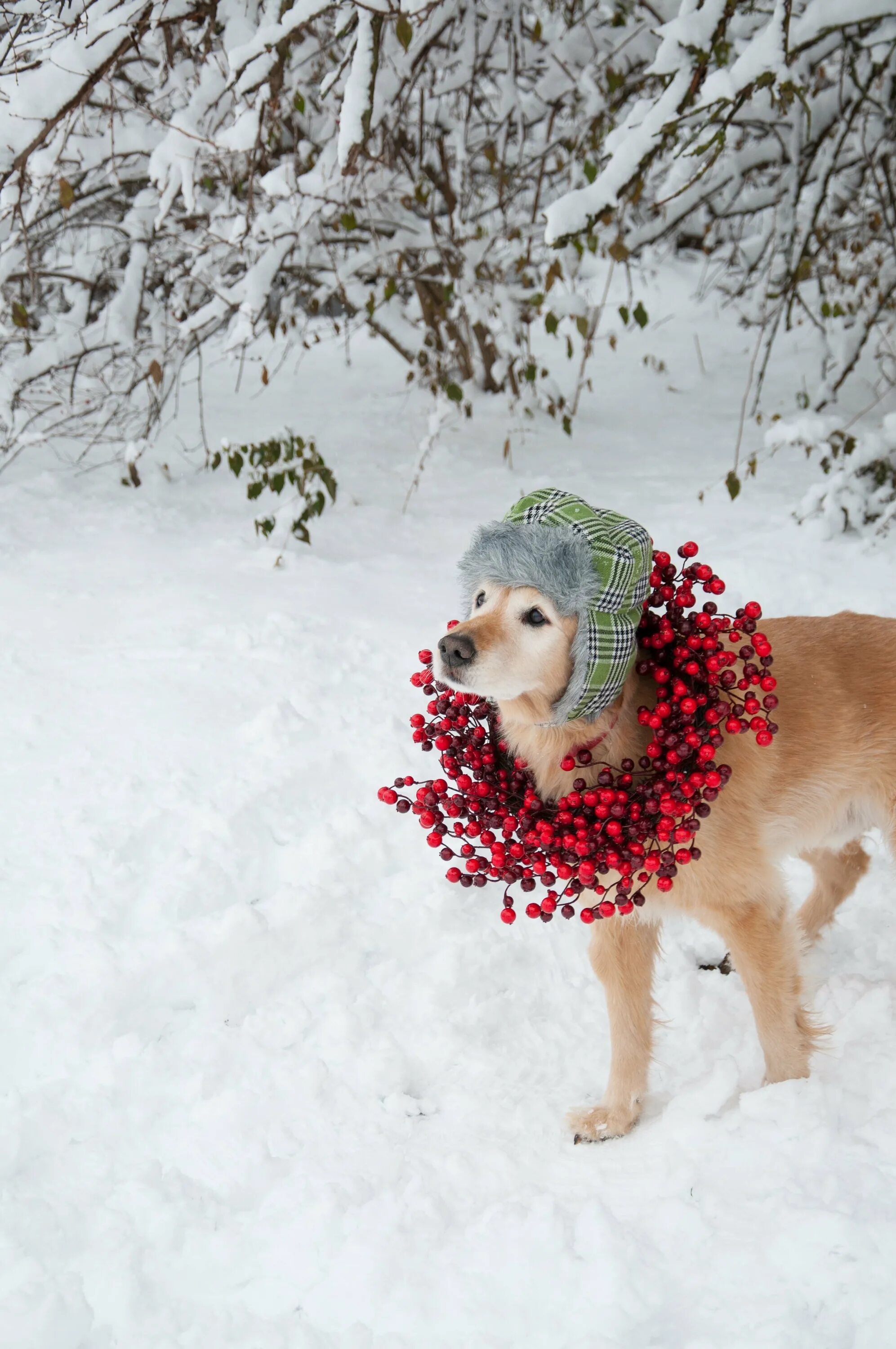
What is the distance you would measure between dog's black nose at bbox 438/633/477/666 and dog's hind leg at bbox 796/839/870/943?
5.15ft

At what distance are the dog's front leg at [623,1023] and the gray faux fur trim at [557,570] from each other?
2.59ft

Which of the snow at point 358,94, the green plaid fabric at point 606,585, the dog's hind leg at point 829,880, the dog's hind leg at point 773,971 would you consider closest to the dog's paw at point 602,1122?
the dog's hind leg at point 773,971

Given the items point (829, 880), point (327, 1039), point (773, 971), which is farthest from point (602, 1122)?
point (829, 880)

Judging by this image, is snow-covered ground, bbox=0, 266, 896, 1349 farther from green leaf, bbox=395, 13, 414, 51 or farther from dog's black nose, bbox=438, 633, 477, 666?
green leaf, bbox=395, 13, 414, 51

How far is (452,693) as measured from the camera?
2.21 meters

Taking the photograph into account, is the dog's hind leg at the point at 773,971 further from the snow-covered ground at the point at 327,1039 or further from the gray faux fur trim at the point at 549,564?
the gray faux fur trim at the point at 549,564

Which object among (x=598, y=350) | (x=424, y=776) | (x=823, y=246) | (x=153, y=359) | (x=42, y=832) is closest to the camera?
(x=42, y=832)

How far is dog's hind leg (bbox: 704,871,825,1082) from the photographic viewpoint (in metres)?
2.19

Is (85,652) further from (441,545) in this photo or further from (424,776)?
(441,545)

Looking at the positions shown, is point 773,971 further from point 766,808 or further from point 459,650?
point 459,650

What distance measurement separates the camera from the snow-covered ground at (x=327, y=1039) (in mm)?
1878

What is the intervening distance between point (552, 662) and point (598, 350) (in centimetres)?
581

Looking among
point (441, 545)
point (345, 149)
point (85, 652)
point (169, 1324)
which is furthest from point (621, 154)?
point (169, 1324)

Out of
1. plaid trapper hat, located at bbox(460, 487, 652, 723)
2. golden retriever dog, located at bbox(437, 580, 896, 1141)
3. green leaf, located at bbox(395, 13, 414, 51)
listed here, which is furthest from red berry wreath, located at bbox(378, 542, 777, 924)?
green leaf, located at bbox(395, 13, 414, 51)
